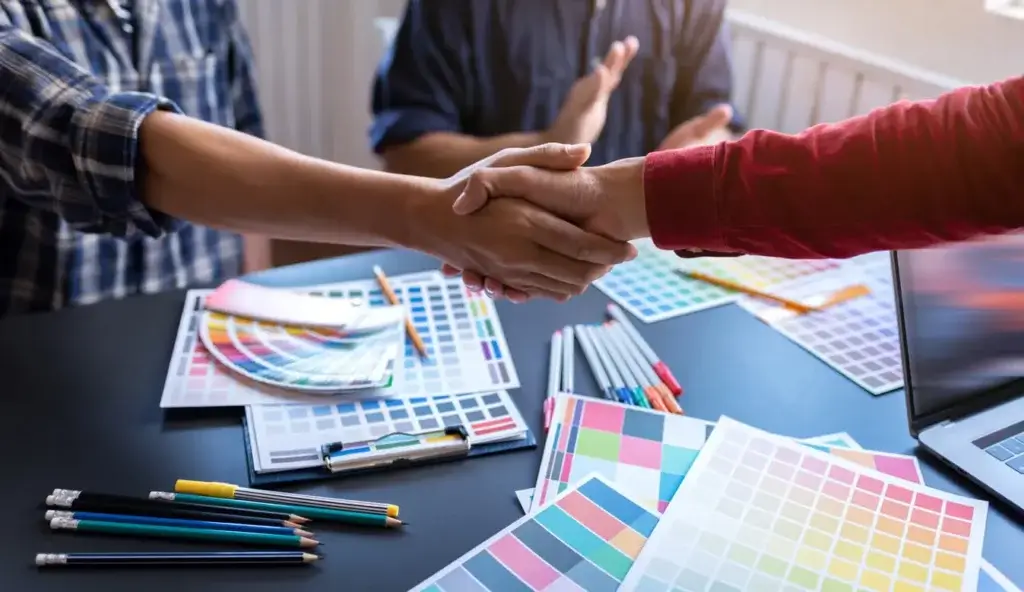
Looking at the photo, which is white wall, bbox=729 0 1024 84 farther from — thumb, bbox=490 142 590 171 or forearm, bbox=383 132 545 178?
thumb, bbox=490 142 590 171

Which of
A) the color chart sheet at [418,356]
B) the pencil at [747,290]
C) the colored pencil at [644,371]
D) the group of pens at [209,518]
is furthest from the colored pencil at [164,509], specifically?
the pencil at [747,290]

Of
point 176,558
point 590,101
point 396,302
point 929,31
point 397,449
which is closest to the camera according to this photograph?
point 176,558

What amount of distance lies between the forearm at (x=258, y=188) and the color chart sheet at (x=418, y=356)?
8 centimetres

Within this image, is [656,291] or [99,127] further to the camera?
[656,291]

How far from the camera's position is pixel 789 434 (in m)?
0.80

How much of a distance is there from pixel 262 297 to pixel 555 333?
0.29 m

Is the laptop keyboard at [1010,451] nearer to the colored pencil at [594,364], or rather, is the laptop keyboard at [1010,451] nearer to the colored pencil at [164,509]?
the colored pencil at [594,364]

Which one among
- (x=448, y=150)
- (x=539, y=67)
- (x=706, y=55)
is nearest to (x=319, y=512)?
(x=448, y=150)

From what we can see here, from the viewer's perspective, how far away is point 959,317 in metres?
0.82

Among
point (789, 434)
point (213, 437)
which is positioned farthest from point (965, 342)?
point (213, 437)

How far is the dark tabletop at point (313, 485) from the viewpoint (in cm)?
63

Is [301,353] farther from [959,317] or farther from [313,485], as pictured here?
[959,317]

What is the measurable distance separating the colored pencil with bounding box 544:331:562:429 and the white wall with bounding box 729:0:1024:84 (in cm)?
86

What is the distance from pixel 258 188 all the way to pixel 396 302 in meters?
0.18
